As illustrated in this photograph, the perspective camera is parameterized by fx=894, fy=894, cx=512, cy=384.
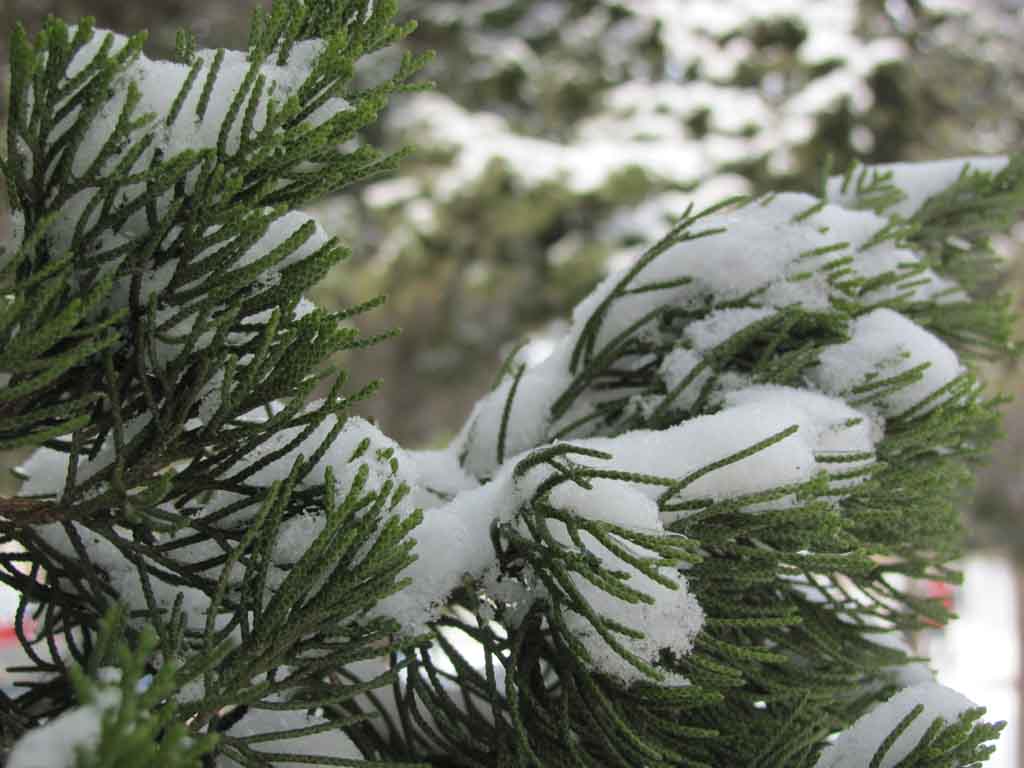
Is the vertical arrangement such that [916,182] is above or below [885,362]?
above

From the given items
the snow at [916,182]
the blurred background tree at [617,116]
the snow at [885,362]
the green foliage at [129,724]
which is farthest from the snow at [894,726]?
the blurred background tree at [617,116]

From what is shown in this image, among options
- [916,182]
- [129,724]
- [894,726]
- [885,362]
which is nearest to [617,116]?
[916,182]

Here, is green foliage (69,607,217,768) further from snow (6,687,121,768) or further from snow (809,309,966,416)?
snow (809,309,966,416)

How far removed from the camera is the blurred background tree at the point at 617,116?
703 cm

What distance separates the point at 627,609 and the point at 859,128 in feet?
22.8

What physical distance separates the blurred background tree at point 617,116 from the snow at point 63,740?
628cm

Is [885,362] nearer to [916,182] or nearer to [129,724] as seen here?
[916,182]

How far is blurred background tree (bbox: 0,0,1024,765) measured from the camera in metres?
7.03

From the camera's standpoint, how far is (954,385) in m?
1.45

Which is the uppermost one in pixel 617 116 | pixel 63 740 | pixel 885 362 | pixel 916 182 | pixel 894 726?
pixel 617 116

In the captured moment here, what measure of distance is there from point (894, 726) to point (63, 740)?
→ 3.63ft

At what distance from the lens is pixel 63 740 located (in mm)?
701

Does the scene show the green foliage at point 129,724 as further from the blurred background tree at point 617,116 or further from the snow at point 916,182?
the blurred background tree at point 617,116

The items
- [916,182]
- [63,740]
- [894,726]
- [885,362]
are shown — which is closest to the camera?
[63,740]
